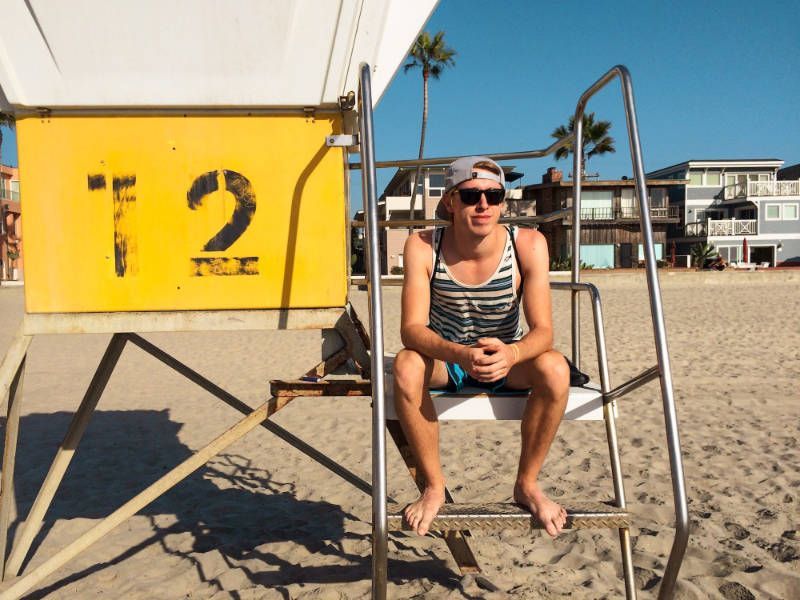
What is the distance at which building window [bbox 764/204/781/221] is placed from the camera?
48.7m

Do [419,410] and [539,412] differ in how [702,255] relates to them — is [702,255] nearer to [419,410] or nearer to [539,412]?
[539,412]

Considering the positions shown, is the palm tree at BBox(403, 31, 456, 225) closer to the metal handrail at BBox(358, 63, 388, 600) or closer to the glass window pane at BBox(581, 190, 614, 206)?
the glass window pane at BBox(581, 190, 614, 206)

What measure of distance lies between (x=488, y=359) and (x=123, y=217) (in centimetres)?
153

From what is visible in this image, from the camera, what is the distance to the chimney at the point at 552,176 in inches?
1714

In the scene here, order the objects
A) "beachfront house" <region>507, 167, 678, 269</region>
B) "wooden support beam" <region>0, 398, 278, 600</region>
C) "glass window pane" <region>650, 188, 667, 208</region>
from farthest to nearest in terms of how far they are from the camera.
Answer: "glass window pane" <region>650, 188, 667, 208</region> < "beachfront house" <region>507, 167, 678, 269</region> < "wooden support beam" <region>0, 398, 278, 600</region>

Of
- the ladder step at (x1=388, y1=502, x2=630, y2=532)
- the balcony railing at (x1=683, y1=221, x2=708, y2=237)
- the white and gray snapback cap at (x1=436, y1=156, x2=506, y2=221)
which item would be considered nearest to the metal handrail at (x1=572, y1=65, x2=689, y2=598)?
the ladder step at (x1=388, y1=502, x2=630, y2=532)

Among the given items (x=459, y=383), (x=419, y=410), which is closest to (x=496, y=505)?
(x=419, y=410)

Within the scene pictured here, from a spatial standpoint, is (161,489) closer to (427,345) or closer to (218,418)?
(427,345)

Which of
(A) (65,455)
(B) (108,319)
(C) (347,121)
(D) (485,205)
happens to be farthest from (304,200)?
(A) (65,455)

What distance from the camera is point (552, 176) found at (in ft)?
144

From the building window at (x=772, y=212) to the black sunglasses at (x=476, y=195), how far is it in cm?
5275

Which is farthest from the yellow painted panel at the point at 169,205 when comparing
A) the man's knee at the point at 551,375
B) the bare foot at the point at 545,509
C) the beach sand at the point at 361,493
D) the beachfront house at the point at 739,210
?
the beachfront house at the point at 739,210

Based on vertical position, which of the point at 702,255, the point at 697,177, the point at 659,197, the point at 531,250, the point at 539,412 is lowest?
the point at 539,412

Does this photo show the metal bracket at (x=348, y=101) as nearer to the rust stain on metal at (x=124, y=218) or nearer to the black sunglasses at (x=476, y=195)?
the black sunglasses at (x=476, y=195)
